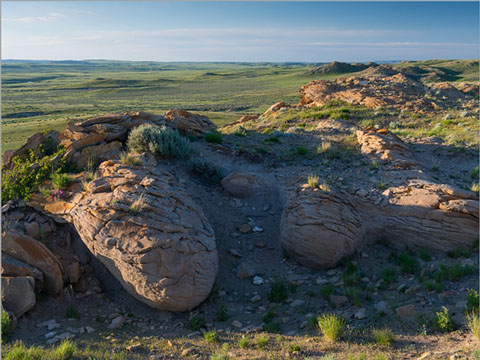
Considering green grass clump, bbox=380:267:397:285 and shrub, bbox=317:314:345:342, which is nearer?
shrub, bbox=317:314:345:342

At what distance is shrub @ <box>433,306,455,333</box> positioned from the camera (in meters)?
5.98

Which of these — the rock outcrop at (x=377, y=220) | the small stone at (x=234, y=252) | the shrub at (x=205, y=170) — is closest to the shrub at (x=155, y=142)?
the shrub at (x=205, y=170)

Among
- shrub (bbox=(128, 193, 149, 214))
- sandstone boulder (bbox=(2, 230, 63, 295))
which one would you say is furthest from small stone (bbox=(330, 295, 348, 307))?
sandstone boulder (bbox=(2, 230, 63, 295))

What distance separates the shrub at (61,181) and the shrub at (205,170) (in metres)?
3.84

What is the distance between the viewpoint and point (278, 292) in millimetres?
7953

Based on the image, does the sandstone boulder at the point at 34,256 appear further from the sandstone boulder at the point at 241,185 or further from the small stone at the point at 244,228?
the sandstone boulder at the point at 241,185

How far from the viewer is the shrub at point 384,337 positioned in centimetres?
579

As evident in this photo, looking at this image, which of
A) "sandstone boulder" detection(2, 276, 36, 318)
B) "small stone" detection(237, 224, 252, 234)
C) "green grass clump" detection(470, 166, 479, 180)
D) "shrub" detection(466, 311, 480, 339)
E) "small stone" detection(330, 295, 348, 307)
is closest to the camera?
"shrub" detection(466, 311, 480, 339)

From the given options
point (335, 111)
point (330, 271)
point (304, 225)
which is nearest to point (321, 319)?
point (330, 271)

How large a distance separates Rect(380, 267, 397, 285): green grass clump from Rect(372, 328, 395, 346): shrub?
2.31 meters

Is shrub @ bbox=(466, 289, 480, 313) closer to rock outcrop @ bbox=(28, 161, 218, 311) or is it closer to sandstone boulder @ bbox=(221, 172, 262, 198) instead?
rock outcrop @ bbox=(28, 161, 218, 311)

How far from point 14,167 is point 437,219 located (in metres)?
11.8

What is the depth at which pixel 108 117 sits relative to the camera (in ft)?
39.7

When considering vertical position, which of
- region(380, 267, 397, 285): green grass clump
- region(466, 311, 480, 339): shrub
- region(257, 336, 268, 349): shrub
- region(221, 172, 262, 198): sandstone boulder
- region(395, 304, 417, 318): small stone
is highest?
region(221, 172, 262, 198): sandstone boulder
